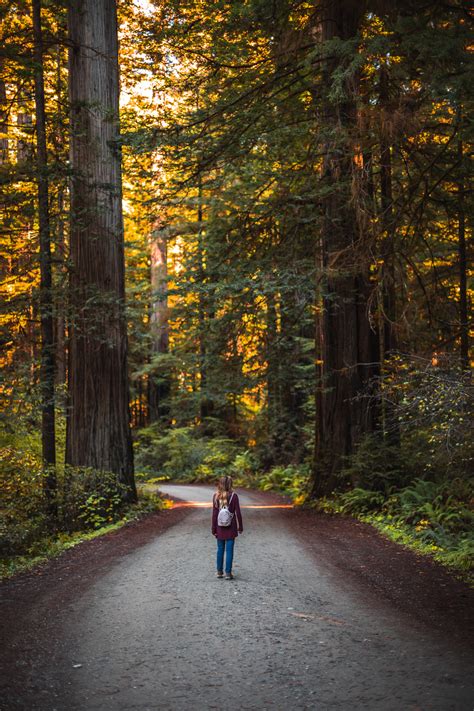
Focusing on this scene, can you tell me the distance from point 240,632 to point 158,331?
27.8 m

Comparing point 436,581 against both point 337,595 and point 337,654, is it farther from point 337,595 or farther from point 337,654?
point 337,654

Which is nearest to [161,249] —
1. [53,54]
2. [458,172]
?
[53,54]

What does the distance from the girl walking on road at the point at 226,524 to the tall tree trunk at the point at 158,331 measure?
71.6 feet

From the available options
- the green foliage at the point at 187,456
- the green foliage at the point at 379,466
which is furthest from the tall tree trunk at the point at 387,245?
the green foliage at the point at 187,456

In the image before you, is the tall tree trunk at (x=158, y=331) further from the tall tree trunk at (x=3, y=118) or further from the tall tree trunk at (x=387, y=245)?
the tall tree trunk at (x=387, y=245)

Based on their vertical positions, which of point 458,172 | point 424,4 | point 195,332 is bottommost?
point 195,332

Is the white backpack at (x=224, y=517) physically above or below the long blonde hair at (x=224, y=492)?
below

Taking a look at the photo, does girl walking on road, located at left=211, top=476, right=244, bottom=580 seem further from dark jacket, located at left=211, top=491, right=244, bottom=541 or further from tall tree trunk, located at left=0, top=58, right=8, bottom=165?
tall tree trunk, located at left=0, top=58, right=8, bottom=165

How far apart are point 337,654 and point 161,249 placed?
2867 centimetres

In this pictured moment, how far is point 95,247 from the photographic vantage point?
13688 mm

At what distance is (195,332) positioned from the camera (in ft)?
49.9

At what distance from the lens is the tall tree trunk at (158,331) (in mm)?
31612

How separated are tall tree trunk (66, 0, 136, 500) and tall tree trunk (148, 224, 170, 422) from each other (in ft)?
51.9

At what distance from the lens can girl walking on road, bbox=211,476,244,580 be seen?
8.03 meters
